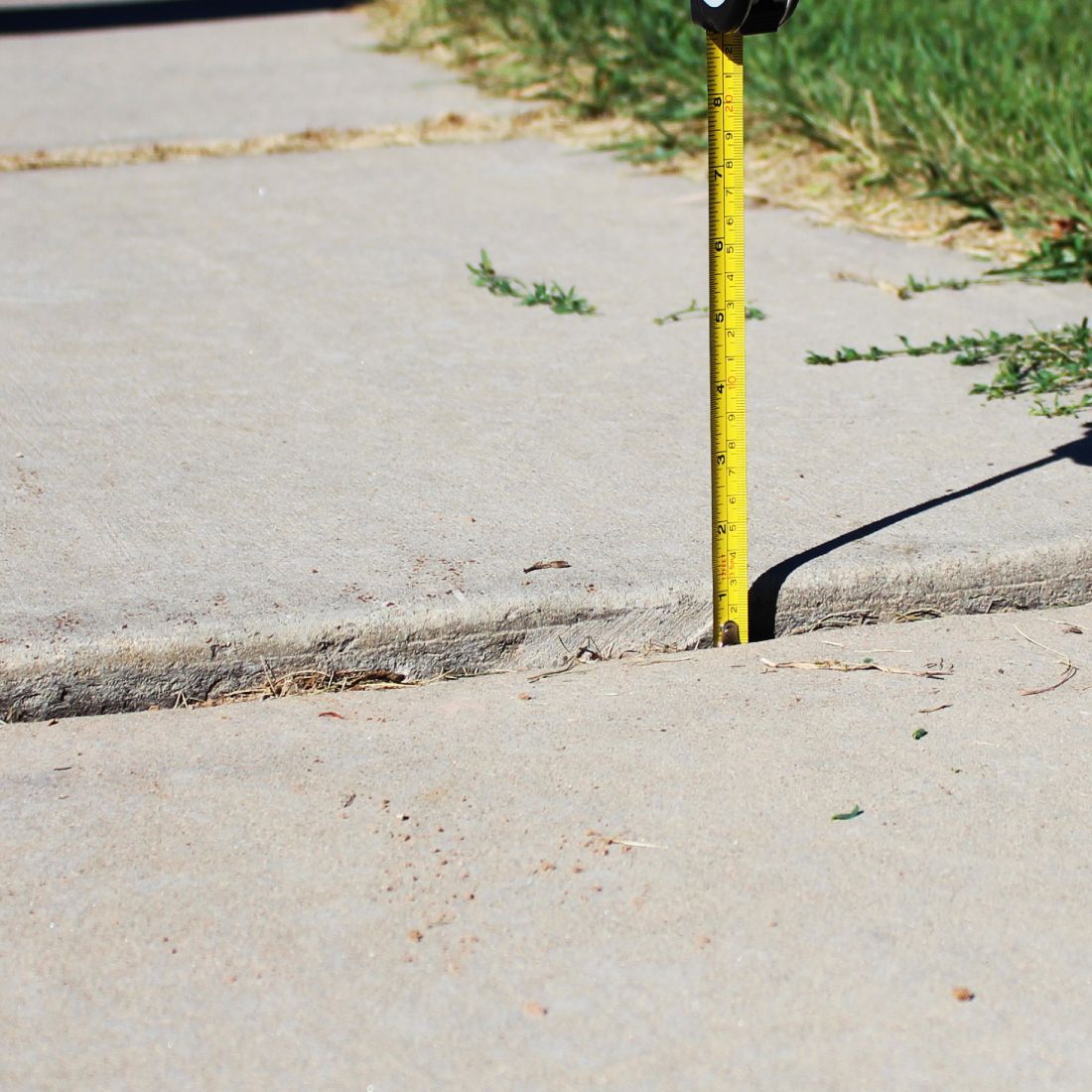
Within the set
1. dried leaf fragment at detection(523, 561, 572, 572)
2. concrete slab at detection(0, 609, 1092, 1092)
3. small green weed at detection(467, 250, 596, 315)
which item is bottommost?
concrete slab at detection(0, 609, 1092, 1092)

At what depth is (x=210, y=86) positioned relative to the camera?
30.6 ft

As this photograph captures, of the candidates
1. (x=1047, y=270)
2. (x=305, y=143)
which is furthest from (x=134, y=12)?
(x=1047, y=270)

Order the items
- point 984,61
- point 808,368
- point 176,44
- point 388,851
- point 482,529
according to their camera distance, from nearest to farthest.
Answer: point 388,851 < point 482,529 < point 808,368 < point 984,61 < point 176,44

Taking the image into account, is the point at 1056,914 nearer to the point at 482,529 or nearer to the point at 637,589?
the point at 637,589

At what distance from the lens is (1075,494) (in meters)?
3.66

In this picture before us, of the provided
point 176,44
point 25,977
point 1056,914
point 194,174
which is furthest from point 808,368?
point 176,44

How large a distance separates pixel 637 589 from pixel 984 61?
14.7 feet

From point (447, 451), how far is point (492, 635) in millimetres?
936

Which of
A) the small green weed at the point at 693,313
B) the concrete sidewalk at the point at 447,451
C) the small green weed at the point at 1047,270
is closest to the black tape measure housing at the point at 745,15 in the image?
the concrete sidewalk at the point at 447,451

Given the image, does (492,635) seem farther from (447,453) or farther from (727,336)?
(447,453)

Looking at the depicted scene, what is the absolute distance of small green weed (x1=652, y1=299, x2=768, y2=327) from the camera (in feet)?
16.6

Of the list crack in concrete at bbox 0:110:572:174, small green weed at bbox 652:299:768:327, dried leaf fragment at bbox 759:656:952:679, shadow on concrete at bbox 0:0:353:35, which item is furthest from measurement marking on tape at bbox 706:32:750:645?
shadow on concrete at bbox 0:0:353:35

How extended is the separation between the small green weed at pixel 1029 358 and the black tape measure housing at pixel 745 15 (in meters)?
1.58

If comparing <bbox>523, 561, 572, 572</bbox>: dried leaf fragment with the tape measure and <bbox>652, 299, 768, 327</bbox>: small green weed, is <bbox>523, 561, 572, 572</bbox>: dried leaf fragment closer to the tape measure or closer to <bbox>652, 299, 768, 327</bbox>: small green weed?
the tape measure
